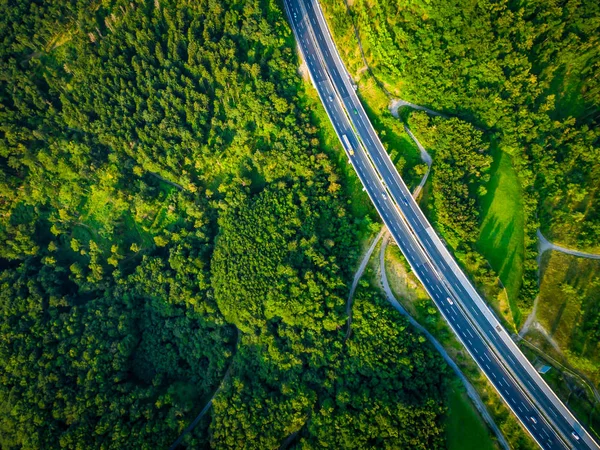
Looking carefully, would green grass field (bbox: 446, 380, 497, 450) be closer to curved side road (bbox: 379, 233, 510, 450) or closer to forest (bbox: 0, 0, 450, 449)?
curved side road (bbox: 379, 233, 510, 450)

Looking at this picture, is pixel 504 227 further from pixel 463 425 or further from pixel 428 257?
pixel 463 425

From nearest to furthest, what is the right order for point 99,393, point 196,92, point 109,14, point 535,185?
point 535,185 → point 99,393 → point 196,92 → point 109,14

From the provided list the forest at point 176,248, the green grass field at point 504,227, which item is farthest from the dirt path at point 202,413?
the green grass field at point 504,227

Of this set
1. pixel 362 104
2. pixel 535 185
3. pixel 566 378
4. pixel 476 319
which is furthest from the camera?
pixel 362 104

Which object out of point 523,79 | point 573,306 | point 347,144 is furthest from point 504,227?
point 347,144

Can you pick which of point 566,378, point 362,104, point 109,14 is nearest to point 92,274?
point 109,14

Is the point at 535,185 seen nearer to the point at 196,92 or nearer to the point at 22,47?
the point at 196,92

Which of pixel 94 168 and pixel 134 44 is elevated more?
pixel 134 44

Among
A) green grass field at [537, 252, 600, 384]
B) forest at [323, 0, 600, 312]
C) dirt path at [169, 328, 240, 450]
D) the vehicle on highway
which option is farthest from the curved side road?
dirt path at [169, 328, 240, 450]

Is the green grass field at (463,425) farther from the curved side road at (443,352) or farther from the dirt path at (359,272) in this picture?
the dirt path at (359,272)
